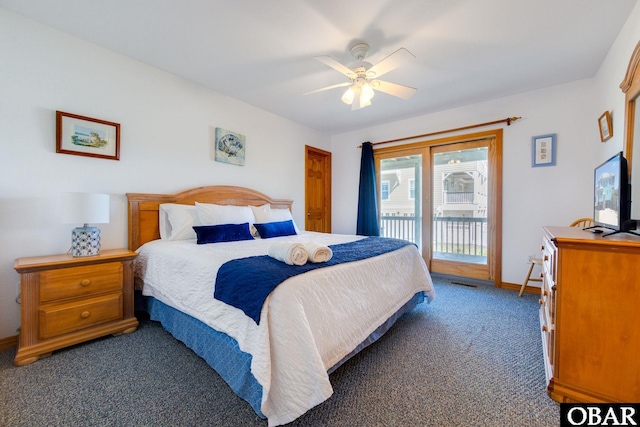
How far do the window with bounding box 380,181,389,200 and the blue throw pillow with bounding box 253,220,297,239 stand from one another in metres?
1.95

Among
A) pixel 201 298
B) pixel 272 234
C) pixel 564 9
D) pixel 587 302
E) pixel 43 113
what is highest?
pixel 564 9

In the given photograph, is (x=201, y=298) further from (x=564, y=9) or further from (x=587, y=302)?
(x=564, y=9)

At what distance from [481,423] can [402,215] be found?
10.6 ft

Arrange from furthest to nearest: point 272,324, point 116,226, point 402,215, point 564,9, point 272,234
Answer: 1. point 402,215
2. point 272,234
3. point 116,226
4. point 564,9
5. point 272,324

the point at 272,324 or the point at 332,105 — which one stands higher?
the point at 332,105

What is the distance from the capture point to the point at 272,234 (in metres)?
2.97

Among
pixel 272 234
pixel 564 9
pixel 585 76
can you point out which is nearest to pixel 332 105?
pixel 272 234

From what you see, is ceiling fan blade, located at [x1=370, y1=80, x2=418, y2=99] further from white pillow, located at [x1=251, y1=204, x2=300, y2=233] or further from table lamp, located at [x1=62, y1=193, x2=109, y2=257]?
table lamp, located at [x1=62, y1=193, x2=109, y2=257]

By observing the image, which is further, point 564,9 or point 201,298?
point 564,9

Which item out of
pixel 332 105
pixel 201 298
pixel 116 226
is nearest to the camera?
pixel 201 298

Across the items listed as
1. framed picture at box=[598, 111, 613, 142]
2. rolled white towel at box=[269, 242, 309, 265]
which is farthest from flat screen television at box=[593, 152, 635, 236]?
rolled white towel at box=[269, 242, 309, 265]

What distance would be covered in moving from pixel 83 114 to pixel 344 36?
91.5 inches

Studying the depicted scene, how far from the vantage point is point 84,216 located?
1877 mm

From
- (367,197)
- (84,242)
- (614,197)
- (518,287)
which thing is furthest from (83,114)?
(518,287)
